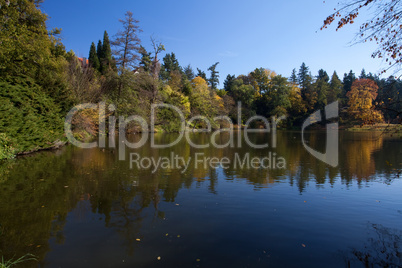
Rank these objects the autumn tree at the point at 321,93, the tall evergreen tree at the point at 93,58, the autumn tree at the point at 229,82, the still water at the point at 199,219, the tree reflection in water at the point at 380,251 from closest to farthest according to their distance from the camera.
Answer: the tree reflection in water at the point at 380,251, the still water at the point at 199,219, the tall evergreen tree at the point at 93,58, the autumn tree at the point at 321,93, the autumn tree at the point at 229,82

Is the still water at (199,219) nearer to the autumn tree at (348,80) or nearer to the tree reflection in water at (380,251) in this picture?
the tree reflection in water at (380,251)

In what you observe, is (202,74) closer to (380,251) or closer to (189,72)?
(189,72)

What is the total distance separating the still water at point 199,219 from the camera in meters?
3.79

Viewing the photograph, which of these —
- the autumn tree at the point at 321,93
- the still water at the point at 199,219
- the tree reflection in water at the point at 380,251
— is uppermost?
the autumn tree at the point at 321,93

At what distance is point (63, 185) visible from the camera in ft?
24.6

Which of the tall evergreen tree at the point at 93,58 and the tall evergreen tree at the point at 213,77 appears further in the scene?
the tall evergreen tree at the point at 213,77

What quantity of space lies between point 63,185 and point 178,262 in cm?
543

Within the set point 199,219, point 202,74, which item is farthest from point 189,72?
point 199,219

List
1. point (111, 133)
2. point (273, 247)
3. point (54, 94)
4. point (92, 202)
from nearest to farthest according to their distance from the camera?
point (273, 247)
point (92, 202)
point (54, 94)
point (111, 133)

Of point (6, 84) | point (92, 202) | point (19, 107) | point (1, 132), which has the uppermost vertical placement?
point (6, 84)

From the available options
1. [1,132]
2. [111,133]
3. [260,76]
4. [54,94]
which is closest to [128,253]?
[1,132]

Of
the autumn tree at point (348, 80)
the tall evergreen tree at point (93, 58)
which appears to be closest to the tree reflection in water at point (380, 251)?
the tall evergreen tree at point (93, 58)

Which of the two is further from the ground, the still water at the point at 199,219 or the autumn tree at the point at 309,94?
the autumn tree at the point at 309,94

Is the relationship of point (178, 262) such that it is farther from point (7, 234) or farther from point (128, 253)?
point (7, 234)
